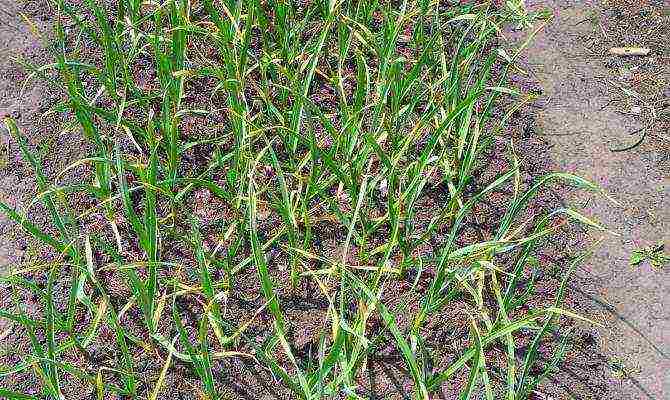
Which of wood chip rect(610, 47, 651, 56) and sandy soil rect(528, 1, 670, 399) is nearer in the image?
sandy soil rect(528, 1, 670, 399)

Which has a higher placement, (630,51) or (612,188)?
(630,51)

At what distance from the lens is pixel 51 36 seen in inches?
134

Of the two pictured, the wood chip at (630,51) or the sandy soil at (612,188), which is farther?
the wood chip at (630,51)

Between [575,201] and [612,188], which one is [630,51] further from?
[575,201]

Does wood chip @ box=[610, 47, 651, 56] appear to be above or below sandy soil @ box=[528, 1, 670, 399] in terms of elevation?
above

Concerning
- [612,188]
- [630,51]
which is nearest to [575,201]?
[612,188]

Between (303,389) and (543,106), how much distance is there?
1.65m

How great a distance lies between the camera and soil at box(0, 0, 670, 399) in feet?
8.02

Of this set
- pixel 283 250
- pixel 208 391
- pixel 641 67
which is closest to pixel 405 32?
pixel 641 67

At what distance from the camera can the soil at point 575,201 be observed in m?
2.44

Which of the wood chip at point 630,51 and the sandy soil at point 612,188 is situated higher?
the wood chip at point 630,51

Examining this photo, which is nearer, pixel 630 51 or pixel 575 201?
pixel 575 201

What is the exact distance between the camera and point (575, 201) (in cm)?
293

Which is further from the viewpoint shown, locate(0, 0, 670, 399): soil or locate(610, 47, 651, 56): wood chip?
locate(610, 47, 651, 56): wood chip
